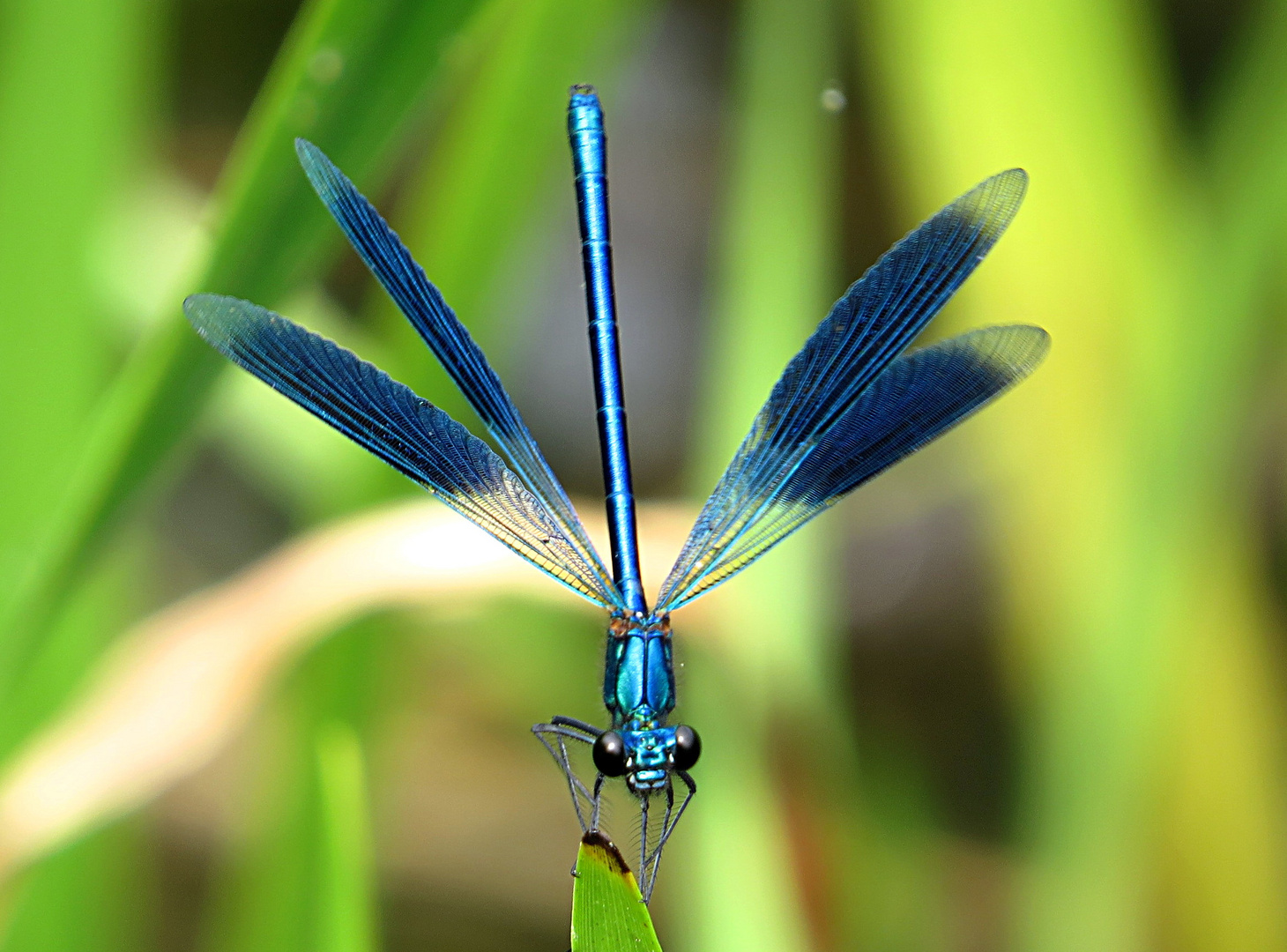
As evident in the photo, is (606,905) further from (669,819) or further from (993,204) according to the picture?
(993,204)

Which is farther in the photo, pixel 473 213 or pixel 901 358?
pixel 473 213

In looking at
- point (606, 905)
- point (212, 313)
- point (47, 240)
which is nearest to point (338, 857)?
point (606, 905)

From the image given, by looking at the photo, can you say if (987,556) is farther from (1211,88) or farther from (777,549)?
(1211,88)

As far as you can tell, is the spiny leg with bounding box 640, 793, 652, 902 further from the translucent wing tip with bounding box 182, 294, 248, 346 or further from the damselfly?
the translucent wing tip with bounding box 182, 294, 248, 346

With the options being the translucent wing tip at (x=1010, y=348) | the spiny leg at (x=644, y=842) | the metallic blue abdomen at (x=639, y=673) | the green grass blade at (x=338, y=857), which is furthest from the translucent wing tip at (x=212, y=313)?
the translucent wing tip at (x=1010, y=348)

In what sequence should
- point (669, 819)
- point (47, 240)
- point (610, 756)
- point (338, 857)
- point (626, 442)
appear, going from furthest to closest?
point (47, 240), point (626, 442), point (669, 819), point (610, 756), point (338, 857)

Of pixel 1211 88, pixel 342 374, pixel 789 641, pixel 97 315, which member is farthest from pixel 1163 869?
pixel 97 315

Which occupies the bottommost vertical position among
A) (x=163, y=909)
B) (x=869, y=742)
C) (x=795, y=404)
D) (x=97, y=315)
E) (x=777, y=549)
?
(x=163, y=909)
